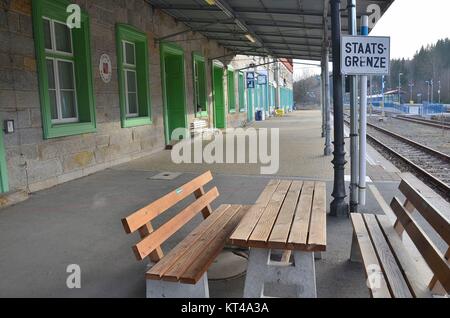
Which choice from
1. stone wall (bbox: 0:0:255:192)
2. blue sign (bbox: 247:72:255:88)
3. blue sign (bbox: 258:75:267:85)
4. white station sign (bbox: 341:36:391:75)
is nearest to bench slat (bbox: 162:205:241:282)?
white station sign (bbox: 341:36:391:75)

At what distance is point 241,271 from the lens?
11.3ft

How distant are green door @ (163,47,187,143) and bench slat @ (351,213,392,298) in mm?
9838

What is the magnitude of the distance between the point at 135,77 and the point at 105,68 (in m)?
1.96

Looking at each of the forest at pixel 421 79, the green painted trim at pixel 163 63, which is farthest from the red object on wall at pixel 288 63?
the forest at pixel 421 79

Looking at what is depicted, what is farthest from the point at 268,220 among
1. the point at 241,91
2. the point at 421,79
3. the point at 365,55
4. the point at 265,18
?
the point at 421,79

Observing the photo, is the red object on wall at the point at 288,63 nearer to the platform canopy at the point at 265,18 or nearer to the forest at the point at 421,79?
the platform canopy at the point at 265,18

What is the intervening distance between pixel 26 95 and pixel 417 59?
354ft

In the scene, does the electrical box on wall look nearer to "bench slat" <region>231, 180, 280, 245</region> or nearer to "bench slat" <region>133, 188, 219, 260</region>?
"bench slat" <region>133, 188, 219, 260</region>

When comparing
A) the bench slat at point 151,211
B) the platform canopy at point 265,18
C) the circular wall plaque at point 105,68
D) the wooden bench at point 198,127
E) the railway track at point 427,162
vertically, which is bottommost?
the railway track at point 427,162

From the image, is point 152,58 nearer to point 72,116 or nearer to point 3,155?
point 72,116

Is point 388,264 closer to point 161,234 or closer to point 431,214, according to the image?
point 431,214

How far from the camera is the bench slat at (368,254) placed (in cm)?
232

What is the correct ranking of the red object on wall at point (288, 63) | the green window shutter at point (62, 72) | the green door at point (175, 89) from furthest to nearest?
the red object on wall at point (288, 63), the green door at point (175, 89), the green window shutter at point (62, 72)

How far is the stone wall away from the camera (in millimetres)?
6016
